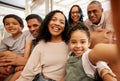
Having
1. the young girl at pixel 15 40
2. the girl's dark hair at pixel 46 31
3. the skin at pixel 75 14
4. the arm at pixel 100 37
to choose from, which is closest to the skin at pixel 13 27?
the young girl at pixel 15 40

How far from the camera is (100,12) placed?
2.14 metres

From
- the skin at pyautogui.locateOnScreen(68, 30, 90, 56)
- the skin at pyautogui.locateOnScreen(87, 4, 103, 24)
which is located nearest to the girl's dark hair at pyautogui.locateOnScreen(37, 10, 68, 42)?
the skin at pyautogui.locateOnScreen(68, 30, 90, 56)

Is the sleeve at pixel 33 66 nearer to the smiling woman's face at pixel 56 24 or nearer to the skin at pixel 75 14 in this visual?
the smiling woman's face at pixel 56 24

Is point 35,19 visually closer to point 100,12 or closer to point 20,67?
point 20,67

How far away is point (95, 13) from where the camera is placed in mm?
2146

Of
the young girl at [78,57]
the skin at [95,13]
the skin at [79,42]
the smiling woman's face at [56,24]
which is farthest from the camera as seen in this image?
the skin at [95,13]

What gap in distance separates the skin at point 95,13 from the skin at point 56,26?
1.59ft

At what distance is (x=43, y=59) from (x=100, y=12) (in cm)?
85

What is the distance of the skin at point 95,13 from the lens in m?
2.12

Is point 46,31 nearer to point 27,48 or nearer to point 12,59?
point 27,48

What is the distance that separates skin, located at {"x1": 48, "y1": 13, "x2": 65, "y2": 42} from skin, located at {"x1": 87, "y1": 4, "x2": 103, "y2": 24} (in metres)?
0.48

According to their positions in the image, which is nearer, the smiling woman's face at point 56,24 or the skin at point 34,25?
the smiling woman's face at point 56,24

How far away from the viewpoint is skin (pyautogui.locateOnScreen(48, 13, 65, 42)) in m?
1.71

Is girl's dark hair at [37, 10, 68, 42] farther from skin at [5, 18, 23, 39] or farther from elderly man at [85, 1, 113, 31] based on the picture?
skin at [5, 18, 23, 39]
